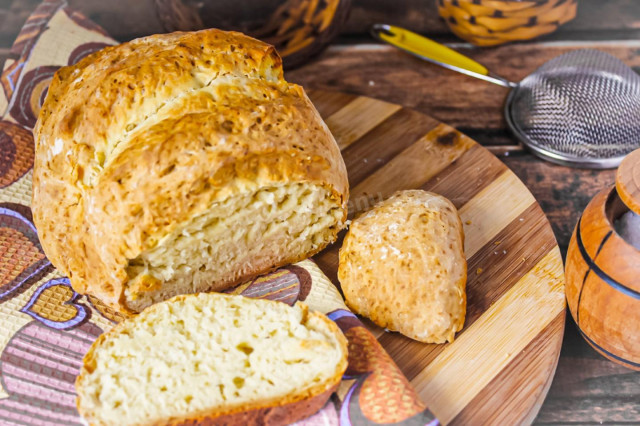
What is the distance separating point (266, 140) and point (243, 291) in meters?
0.69

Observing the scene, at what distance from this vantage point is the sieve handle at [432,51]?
3.95 metres

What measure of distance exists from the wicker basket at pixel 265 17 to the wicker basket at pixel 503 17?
0.71 metres

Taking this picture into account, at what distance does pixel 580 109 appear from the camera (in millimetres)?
3680

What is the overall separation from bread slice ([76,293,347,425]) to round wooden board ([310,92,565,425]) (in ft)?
1.34

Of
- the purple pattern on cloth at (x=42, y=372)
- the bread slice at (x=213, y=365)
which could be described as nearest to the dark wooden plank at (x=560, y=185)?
the bread slice at (x=213, y=365)

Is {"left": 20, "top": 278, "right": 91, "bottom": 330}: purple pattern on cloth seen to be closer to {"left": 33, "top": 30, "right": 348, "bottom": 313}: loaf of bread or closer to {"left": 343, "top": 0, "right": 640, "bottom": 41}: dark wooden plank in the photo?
{"left": 33, "top": 30, "right": 348, "bottom": 313}: loaf of bread

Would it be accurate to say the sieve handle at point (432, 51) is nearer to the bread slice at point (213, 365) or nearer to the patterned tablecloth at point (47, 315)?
the patterned tablecloth at point (47, 315)

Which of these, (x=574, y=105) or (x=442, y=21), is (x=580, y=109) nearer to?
(x=574, y=105)

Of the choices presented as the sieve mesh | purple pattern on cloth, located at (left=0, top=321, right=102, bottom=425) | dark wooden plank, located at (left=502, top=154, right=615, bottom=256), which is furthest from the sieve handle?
purple pattern on cloth, located at (left=0, top=321, right=102, bottom=425)

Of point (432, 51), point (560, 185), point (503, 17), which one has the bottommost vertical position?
point (560, 185)

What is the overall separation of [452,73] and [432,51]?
0.20 m

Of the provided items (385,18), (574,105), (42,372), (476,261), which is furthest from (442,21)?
(42,372)

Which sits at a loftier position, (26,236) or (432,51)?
(432,51)

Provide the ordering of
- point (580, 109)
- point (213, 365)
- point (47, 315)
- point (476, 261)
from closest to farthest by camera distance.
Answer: point (213, 365) < point (47, 315) < point (476, 261) < point (580, 109)
